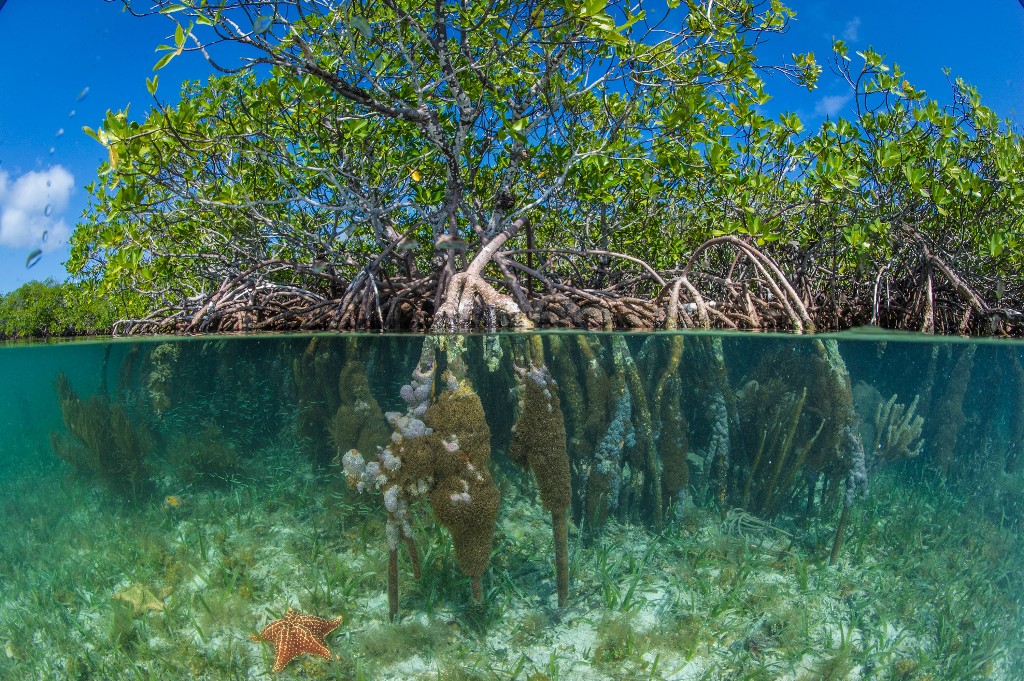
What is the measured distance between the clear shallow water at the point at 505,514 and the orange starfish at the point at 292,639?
19cm

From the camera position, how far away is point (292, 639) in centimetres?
387

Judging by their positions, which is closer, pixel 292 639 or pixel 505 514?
pixel 292 639

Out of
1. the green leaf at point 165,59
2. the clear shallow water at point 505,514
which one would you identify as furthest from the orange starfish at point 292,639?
the green leaf at point 165,59

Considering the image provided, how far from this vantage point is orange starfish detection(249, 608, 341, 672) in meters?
3.84

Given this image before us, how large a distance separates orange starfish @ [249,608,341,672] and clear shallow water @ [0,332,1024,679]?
0.64 feet

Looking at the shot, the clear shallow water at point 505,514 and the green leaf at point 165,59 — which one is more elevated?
the green leaf at point 165,59

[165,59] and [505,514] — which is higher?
[165,59]

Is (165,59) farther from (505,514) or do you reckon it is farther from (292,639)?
(505,514)

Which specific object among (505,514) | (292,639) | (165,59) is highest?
(165,59)

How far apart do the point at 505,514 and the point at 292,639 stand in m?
1.92

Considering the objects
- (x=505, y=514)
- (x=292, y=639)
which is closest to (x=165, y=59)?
(x=292, y=639)

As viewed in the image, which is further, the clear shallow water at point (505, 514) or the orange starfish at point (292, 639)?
the clear shallow water at point (505, 514)

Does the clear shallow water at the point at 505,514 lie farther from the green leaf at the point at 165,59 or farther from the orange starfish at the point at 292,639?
the green leaf at the point at 165,59

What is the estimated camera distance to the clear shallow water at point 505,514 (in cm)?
412
